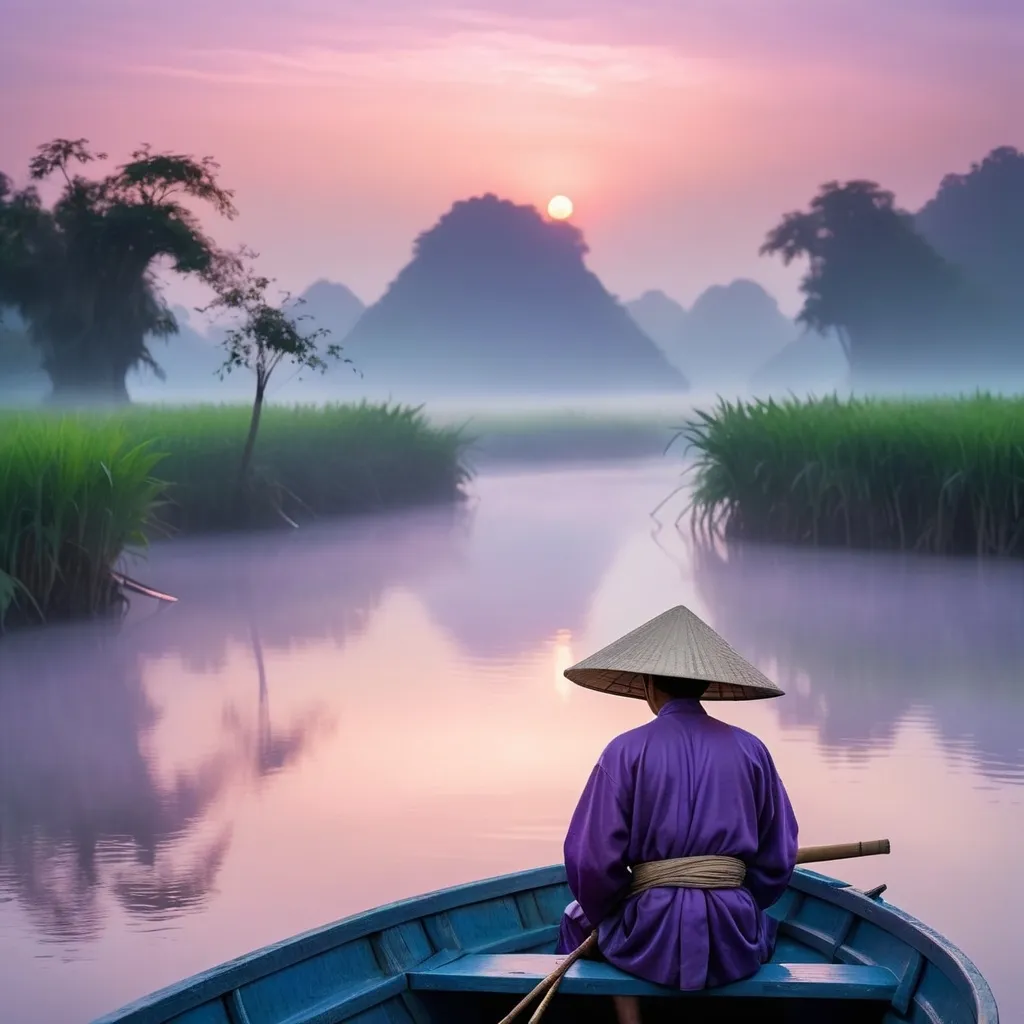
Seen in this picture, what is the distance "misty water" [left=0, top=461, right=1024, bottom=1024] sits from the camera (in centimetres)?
350

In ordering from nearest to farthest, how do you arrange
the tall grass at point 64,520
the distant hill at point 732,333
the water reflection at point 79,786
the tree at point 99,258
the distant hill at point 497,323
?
the water reflection at point 79,786, the tall grass at point 64,520, the tree at point 99,258, the distant hill at point 732,333, the distant hill at point 497,323

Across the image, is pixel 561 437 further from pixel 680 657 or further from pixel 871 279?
pixel 680 657

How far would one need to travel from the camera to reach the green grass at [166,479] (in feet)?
22.2

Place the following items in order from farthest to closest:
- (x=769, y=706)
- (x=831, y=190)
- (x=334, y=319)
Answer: (x=334, y=319) → (x=831, y=190) → (x=769, y=706)

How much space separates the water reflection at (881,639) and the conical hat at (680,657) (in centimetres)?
264

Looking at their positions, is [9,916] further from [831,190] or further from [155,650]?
[831,190]

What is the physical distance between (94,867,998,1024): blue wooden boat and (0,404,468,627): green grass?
4540mm

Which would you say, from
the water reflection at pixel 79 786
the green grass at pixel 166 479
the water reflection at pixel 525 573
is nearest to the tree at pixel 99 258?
the green grass at pixel 166 479

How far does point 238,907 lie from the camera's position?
350 cm

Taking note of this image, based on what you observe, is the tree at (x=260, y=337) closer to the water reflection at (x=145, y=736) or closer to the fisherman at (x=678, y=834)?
the water reflection at (x=145, y=736)

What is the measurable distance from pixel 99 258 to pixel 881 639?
10781mm

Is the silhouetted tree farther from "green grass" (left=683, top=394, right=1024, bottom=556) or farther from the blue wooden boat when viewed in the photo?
the blue wooden boat

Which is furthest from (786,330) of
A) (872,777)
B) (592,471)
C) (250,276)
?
(872,777)

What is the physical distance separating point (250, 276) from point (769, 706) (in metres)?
7.04
